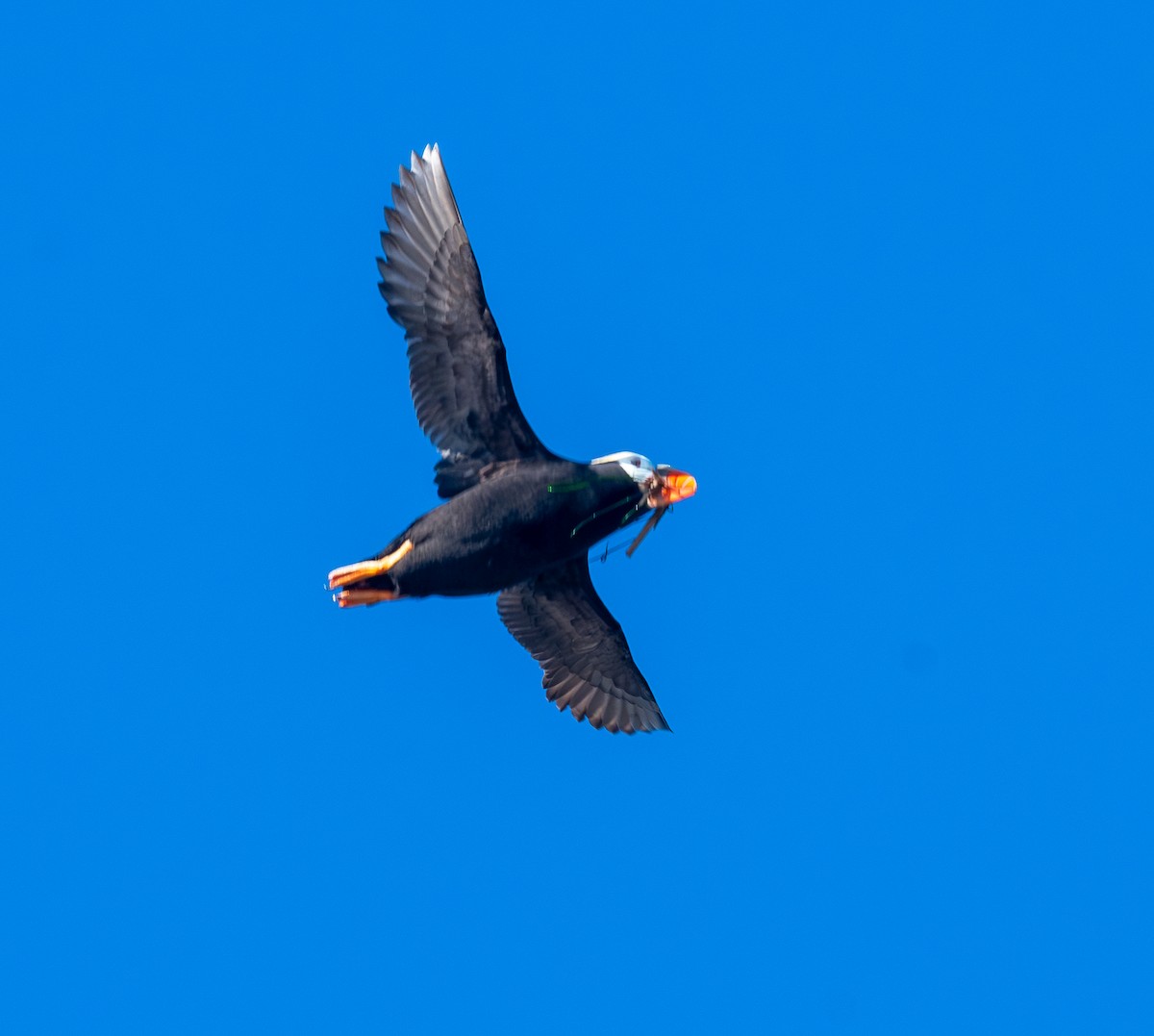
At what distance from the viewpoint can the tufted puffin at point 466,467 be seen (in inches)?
822

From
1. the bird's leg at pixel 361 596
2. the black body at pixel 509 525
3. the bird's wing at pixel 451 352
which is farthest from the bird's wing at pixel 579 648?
the bird's leg at pixel 361 596

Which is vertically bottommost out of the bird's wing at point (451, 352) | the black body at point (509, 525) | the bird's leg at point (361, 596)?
the bird's leg at point (361, 596)

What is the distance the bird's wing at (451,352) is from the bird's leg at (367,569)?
91 cm

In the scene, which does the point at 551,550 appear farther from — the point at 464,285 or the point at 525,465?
the point at 464,285

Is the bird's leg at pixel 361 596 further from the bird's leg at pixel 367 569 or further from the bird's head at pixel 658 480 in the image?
the bird's head at pixel 658 480

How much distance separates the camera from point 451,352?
70.5 feet

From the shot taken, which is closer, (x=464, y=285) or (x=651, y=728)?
(x=464, y=285)

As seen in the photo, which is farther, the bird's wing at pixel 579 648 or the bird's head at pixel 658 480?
the bird's wing at pixel 579 648

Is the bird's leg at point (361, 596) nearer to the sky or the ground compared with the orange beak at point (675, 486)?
nearer to the ground

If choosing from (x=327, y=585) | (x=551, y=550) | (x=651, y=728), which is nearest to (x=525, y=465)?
(x=551, y=550)

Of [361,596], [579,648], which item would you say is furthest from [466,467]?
[579,648]

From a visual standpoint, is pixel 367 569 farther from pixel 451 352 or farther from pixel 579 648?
pixel 579 648

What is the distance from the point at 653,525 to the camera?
2166 cm

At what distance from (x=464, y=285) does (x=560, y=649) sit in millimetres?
4113
